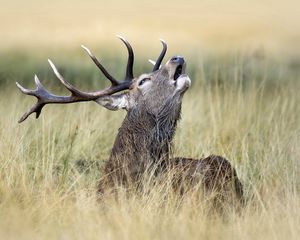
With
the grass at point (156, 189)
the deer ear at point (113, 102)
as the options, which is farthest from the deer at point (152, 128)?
the grass at point (156, 189)

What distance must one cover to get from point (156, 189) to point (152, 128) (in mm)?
837

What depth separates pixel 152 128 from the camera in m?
7.70

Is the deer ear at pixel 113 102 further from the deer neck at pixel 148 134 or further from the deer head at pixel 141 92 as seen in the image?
the deer neck at pixel 148 134

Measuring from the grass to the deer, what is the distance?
1.08ft

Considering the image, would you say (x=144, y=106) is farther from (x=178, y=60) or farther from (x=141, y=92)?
(x=178, y=60)

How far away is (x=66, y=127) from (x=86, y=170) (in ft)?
4.84

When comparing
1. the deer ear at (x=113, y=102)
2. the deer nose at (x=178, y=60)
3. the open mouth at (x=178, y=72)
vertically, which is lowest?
the deer ear at (x=113, y=102)

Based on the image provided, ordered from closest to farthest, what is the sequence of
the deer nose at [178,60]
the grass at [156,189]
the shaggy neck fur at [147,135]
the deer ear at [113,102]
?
the grass at [156,189] → the shaggy neck fur at [147,135] → the deer nose at [178,60] → the deer ear at [113,102]

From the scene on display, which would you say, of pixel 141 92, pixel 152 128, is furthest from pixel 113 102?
pixel 152 128

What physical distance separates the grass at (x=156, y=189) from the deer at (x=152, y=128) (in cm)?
33

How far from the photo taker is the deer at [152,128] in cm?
746

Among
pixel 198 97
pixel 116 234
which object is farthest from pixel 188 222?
pixel 198 97

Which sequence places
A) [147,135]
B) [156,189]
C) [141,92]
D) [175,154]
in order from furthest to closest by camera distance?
[175,154]
[141,92]
[147,135]
[156,189]

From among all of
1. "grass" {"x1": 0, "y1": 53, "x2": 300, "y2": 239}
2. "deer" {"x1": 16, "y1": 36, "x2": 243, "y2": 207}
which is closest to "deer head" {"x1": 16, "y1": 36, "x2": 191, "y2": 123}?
"deer" {"x1": 16, "y1": 36, "x2": 243, "y2": 207}
